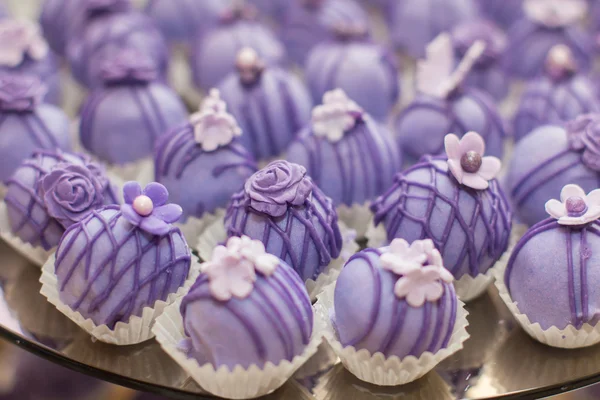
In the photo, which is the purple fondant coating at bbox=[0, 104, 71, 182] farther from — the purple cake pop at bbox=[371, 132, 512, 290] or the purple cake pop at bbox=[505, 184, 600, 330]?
the purple cake pop at bbox=[505, 184, 600, 330]

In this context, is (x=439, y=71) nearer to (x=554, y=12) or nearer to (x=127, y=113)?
(x=554, y=12)

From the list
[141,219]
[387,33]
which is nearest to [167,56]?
[387,33]

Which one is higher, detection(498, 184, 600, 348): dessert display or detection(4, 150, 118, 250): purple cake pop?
detection(498, 184, 600, 348): dessert display

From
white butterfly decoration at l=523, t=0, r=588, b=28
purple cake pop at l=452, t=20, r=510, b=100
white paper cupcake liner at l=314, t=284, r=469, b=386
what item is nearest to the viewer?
white paper cupcake liner at l=314, t=284, r=469, b=386

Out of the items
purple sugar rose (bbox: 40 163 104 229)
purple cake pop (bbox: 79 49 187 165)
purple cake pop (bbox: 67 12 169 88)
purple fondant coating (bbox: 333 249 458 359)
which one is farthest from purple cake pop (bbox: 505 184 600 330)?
purple cake pop (bbox: 67 12 169 88)

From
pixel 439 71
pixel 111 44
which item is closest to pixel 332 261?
pixel 439 71

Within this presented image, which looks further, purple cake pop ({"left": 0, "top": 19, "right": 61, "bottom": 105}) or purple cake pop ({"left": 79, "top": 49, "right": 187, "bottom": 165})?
purple cake pop ({"left": 0, "top": 19, "right": 61, "bottom": 105})

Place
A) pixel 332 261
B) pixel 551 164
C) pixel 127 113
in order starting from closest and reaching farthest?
pixel 332 261
pixel 551 164
pixel 127 113
